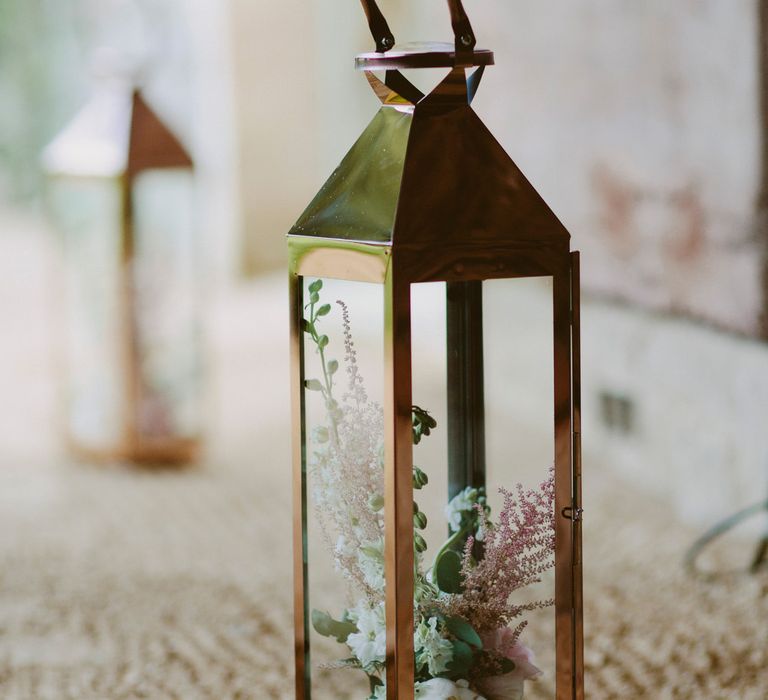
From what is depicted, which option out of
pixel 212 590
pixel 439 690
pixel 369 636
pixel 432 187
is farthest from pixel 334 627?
pixel 212 590

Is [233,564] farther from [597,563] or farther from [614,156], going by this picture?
[614,156]

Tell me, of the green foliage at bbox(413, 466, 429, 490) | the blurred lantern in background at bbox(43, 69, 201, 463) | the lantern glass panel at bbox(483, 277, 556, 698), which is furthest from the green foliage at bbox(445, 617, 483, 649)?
the blurred lantern in background at bbox(43, 69, 201, 463)

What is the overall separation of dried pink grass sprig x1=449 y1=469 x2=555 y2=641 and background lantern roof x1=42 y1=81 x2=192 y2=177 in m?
3.23

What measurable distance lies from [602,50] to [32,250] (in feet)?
23.4

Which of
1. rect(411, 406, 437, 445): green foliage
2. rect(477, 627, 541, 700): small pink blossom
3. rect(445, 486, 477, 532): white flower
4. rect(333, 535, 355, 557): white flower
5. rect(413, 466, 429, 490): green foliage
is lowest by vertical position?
rect(477, 627, 541, 700): small pink blossom

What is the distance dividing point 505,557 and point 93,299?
333 cm

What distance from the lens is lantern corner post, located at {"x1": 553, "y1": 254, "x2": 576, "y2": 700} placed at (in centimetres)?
169

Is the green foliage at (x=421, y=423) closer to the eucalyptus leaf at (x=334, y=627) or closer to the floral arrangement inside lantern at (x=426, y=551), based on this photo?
Answer: the floral arrangement inside lantern at (x=426, y=551)

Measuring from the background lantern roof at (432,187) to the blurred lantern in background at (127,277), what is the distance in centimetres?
312

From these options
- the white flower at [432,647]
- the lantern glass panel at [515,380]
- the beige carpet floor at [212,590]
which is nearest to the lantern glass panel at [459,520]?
the white flower at [432,647]

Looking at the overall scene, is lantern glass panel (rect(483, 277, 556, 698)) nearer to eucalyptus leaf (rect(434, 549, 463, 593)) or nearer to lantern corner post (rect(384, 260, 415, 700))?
eucalyptus leaf (rect(434, 549, 463, 593))

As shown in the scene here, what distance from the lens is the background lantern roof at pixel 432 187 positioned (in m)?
1.56

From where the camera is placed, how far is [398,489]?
1578 millimetres

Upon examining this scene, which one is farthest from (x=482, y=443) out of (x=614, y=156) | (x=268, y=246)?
(x=268, y=246)
